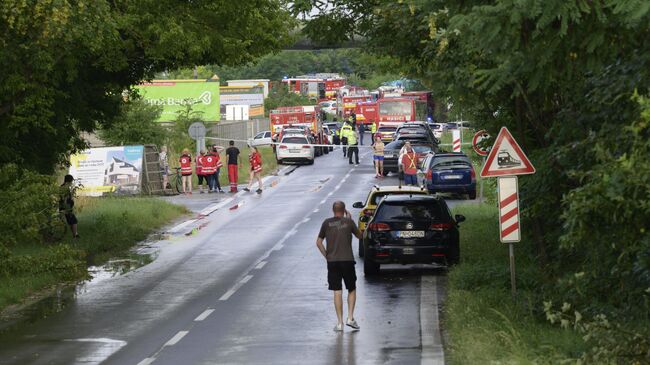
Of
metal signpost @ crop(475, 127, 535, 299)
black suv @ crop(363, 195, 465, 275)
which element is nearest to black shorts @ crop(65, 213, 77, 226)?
black suv @ crop(363, 195, 465, 275)

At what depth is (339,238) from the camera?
16.9 meters

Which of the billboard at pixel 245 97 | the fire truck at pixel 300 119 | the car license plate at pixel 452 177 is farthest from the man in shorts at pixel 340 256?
the billboard at pixel 245 97

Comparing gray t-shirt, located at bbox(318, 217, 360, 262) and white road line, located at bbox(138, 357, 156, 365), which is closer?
white road line, located at bbox(138, 357, 156, 365)

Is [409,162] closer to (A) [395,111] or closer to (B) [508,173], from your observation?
(B) [508,173]

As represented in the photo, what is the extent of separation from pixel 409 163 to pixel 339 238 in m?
26.2

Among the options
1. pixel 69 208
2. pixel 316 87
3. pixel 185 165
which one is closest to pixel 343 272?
pixel 69 208

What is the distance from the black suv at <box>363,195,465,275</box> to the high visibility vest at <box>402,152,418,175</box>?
64.8 ft

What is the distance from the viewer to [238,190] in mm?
48000

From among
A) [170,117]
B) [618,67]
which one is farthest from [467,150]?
[618,67]

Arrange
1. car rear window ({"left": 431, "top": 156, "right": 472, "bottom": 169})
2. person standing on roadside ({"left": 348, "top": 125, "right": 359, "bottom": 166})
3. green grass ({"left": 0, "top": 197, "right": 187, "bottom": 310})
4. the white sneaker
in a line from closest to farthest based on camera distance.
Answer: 1. the white sneaker
2. green grass ({"left": 0, "top": 197, "right": 187, "bottom": 310})
3. car rear window ({"left": 431, "top": 156, "right": 472, "bottom": 169})
4. person standing on roadside ({"left": 348, "top": 125, "right": 359, "bottom": 166})

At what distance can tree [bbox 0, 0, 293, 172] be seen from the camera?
19.7 m

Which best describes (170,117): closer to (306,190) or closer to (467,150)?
(467,150)

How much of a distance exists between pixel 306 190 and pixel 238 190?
274 cm

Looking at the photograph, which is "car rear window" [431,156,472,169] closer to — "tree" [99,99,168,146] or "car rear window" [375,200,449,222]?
"tree" [99,99,168,146]
